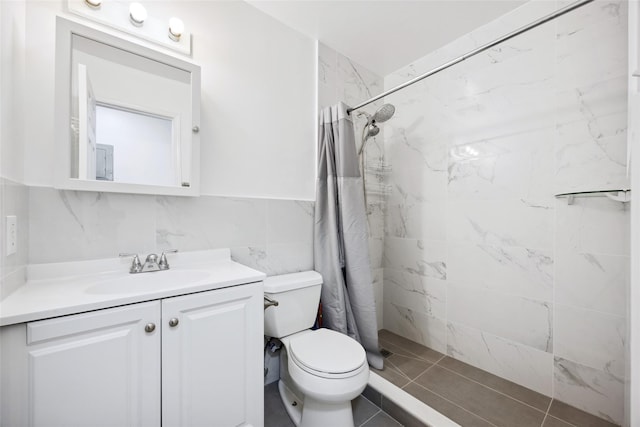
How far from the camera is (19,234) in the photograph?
918 millimetres

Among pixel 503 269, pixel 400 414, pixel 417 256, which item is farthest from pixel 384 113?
pixel 400 414

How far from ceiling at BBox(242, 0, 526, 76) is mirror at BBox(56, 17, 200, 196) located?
81cm

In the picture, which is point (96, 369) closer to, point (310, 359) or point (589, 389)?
point (310, 359)

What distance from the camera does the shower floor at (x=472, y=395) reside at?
131 centimetres

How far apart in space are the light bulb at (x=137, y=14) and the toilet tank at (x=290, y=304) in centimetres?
145

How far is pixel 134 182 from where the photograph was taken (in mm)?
1194

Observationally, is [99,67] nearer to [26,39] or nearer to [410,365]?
[26,39]

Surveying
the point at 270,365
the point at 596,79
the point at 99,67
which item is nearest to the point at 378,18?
→ the point at 596,79

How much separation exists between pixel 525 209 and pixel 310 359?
4.99 feet

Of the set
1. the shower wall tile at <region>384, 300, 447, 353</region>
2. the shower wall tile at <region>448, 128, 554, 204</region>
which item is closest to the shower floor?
the shower wall tile at <region>384, 300, 447, 353</region>

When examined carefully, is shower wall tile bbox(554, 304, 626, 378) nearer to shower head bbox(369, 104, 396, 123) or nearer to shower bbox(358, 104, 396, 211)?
shower bbox(358, 104, 396, 211)

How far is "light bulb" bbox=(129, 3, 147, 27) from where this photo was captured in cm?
122

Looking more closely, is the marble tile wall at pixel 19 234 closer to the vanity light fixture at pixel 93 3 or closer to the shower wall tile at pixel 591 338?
the vanity light fixture at pixel 93 3

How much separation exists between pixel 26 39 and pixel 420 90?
2286 millimetres
